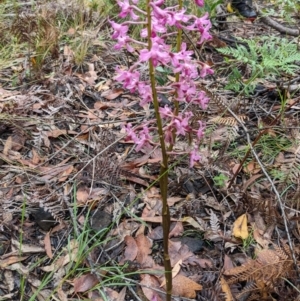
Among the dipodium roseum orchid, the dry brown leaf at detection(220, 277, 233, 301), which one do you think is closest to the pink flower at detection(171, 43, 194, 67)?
the dipodium roseum orchid

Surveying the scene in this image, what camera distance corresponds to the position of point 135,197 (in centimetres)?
262

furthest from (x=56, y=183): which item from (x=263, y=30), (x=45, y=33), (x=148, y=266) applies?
(x=263, y=30)

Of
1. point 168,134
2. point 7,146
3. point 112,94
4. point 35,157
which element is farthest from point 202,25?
point 112,94

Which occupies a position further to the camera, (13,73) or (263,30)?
(263,30)

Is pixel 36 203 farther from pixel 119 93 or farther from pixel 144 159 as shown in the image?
pixel 119 93

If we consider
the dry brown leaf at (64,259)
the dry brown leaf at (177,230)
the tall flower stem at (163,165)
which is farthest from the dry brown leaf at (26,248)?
the tall flower stem at (163,165)

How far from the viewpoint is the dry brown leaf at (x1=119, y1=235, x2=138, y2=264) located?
2.33m

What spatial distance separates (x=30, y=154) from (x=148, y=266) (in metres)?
1.15

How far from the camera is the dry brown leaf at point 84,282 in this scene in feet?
7.15

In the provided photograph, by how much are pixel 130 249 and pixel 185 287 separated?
37 cm

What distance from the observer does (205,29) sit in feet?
4.99

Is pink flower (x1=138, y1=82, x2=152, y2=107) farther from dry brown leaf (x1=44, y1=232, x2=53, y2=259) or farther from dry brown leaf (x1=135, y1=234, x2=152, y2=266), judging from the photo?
dry brown leaf (x1=44, y1=232, x2=53, y2=259)

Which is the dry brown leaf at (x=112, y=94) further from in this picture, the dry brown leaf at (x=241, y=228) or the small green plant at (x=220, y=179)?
the dry brown leaf at (x=241, y=228)

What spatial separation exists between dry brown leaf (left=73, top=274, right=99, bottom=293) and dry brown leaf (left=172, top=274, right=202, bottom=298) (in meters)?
0.39
